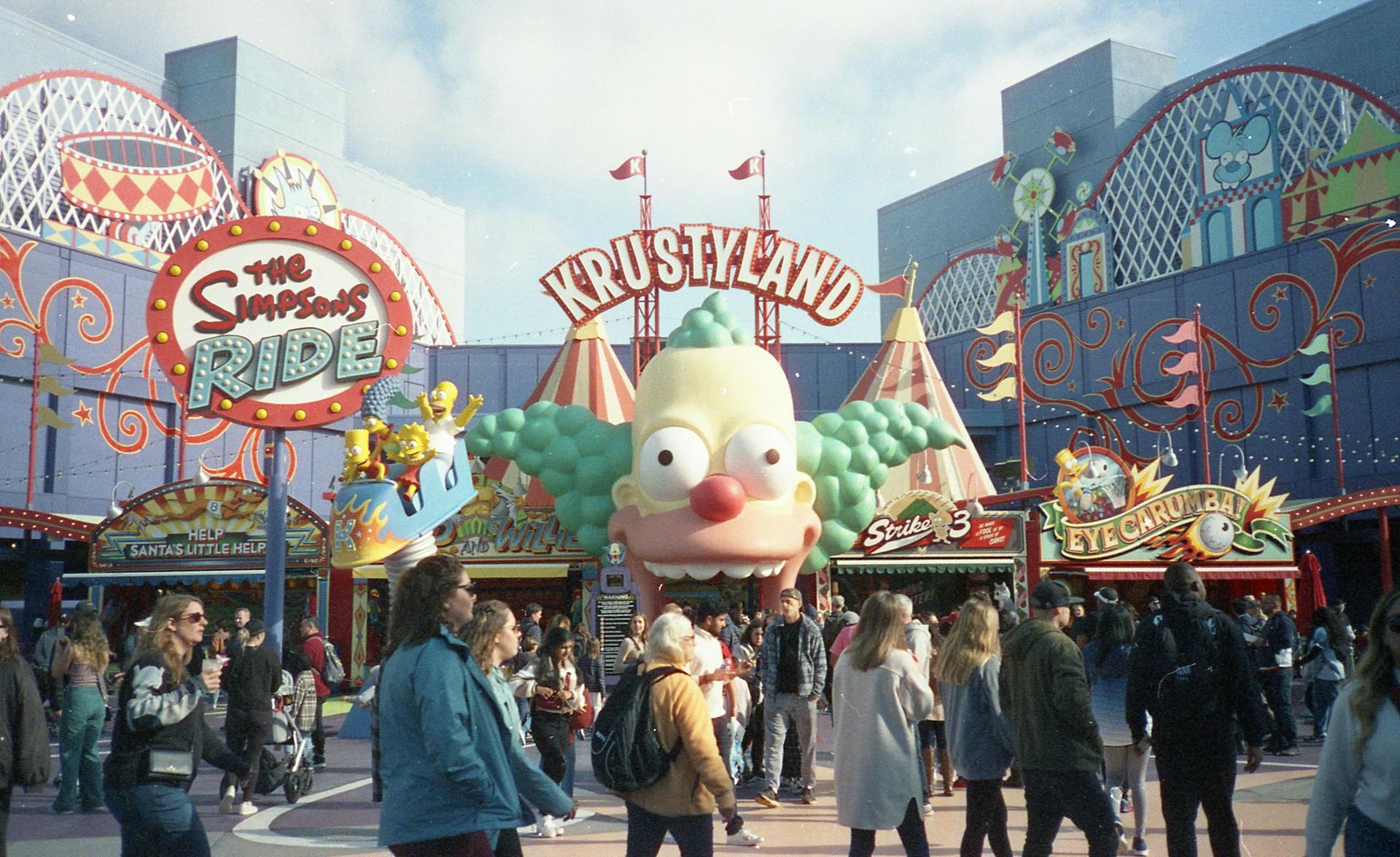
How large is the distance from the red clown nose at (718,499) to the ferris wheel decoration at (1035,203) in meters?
23.5

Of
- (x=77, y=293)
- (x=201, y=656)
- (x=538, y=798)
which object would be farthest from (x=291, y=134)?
(x=538, y=798)

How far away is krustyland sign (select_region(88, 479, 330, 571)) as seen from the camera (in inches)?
745

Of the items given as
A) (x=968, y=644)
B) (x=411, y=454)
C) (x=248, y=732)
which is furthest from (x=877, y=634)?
(x=411, y=454)

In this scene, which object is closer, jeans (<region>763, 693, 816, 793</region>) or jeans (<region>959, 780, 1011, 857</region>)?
jeans (<region>959, 780, 1011, 857</region>)

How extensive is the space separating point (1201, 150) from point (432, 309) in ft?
70.9

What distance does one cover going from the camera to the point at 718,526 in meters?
14.2

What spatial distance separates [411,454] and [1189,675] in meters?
9.62

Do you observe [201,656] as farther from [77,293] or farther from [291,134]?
[291,134]

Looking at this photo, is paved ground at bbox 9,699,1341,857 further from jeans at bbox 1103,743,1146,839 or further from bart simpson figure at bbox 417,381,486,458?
bart simpson figure at bbox 417,381,486,458

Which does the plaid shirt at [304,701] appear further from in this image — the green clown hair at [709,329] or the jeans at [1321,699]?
the jeans at [1321,699]

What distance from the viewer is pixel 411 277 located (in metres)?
35.7

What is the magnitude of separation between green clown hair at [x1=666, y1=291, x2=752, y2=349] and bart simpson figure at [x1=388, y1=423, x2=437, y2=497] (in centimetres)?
365

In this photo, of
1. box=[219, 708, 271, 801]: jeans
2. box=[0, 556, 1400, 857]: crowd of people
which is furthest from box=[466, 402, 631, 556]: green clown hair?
box=[0, 556, 1400, 857]: crowd of people

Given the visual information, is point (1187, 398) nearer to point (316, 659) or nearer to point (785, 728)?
point (785, 728)
